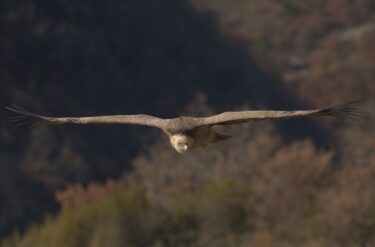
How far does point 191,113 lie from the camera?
58719 mm

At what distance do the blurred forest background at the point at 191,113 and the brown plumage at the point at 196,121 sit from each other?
16064 mm

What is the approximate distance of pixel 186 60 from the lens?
242 ft


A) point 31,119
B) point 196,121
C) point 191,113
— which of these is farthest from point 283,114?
point 191,113

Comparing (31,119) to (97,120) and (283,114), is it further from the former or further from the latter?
(283,114)

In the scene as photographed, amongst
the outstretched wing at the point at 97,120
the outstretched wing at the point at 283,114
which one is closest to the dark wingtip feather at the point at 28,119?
the outstretched wing at the point at 97,120

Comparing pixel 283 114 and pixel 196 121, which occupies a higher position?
pixel 196 121

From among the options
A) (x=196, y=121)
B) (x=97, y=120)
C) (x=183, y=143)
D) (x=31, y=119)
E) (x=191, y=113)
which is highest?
(x=191, y=113)

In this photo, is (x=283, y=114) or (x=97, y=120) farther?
(x=97, y=120)

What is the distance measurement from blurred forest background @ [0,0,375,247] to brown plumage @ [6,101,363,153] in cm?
1606

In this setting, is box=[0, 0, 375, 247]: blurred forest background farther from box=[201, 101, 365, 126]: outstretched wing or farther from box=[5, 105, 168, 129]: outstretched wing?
box=[201, 101, 365, 126]: outstretched wing

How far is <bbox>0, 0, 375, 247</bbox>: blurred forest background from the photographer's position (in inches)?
1363

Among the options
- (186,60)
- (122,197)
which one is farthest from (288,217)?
(186,60)

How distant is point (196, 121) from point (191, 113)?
4514 centimetres

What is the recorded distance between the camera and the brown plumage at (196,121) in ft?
41.9
